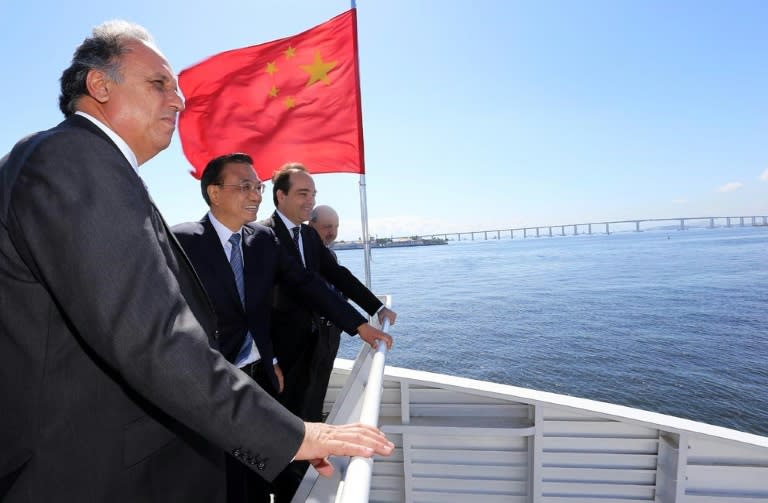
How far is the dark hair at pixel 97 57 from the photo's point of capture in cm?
93

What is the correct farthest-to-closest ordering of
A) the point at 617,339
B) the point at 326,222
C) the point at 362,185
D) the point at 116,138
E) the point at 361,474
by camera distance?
the point at 617,339 < the point at 326,222 < the point at 362,185 < the point at 116,138 < the point at 361,474

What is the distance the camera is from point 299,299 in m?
2.42

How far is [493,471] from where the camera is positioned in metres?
2.94

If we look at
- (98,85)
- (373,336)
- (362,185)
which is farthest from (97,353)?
(362,185)

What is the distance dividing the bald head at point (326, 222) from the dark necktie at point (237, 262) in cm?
192

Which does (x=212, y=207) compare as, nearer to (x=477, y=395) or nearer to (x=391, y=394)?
(x=391, y=394)

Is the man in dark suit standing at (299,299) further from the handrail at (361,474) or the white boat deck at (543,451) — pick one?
the handrail at (361,474)

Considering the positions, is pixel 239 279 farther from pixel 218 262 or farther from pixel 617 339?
pixel 617 339

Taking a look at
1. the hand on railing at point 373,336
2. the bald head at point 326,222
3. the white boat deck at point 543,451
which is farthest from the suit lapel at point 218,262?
the bald head at point 326,222

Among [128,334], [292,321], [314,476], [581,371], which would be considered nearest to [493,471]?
[292,321]

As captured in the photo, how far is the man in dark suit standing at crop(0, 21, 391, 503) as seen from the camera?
0.67 meters

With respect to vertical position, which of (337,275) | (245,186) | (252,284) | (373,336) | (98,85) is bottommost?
(373,336)

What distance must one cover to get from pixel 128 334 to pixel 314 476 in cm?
52

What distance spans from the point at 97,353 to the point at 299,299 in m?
1.70
